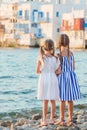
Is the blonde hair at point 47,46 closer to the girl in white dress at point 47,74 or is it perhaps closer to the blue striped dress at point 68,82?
the girl in white dress at point 47,74

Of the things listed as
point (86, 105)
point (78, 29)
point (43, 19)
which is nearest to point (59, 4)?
point (43, 19)

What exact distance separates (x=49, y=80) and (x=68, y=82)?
276mm

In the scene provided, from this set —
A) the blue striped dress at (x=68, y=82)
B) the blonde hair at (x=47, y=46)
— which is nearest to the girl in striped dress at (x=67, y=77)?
the blue striped dress at (x=68, y=82)

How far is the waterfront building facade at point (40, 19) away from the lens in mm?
86625

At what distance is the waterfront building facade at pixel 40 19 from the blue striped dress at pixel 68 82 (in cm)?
7502

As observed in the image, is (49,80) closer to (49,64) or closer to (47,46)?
(49,64)

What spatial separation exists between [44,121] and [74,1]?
8706cm

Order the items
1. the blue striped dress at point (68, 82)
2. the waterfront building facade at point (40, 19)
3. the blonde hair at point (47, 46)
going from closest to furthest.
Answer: the blonde hair at point (47, 46) < the blue striped dress at point (68, 82) < the waterfront building facade at point (40, 19)

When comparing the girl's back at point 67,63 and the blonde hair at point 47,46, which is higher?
the blonde hair at point 47,46

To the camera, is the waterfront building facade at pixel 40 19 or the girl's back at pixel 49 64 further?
the waterfront building facade at pixel 40 19

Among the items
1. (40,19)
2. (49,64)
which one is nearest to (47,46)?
(49,64)

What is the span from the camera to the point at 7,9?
9681 cm

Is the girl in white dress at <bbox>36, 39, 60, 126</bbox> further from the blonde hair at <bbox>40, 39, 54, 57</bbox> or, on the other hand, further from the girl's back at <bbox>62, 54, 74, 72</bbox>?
the girl's back at <bbox>62, 54, 74, 72</bbox>

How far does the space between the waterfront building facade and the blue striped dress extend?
7502 centimetres
